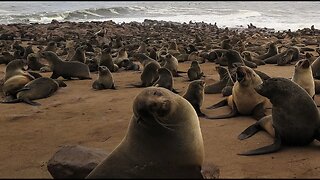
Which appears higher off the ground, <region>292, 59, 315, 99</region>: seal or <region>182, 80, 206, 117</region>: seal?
<region>292, 59, 315, 99</region>: seal

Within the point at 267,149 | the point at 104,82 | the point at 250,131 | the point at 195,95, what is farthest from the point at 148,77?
the point at 267,149

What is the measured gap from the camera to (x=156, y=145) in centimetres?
350

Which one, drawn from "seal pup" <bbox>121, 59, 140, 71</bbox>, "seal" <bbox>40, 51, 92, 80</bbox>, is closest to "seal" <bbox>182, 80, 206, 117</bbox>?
"seal" <bbox>40, 51, 92, 80</bbox>

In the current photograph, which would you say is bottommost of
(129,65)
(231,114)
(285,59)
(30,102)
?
(129,65)

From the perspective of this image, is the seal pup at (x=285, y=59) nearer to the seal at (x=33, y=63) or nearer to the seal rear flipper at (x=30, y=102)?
the seal at (x=33, y=63)

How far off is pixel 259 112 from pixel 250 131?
32.9 inches

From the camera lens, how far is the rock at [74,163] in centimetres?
392

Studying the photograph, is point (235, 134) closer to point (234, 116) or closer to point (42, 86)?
point (234, 116)

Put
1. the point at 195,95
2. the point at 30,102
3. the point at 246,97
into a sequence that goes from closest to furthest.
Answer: the point at 246,97, the point at 195,95, the point at 30,102

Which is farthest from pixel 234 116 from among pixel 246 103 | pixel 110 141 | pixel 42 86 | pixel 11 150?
pixel 42 86

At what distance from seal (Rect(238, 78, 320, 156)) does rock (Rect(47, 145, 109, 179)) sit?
68.3 inches

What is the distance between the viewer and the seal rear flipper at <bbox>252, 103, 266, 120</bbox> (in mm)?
6376

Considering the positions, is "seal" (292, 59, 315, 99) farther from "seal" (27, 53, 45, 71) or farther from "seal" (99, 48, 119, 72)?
"seal" (27, 53, 45, 71)

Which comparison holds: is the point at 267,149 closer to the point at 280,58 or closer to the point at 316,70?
the point at 316,70
